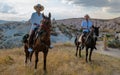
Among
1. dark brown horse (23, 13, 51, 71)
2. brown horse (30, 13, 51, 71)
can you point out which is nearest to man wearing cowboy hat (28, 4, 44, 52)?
dark brown horse (23, 13, 51, 71)

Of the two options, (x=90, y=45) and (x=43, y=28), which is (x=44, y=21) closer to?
(x=43, y=28)

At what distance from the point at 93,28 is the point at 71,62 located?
242 cm

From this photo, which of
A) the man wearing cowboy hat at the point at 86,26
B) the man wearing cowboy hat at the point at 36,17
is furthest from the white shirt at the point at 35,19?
the man wearing cowboy hat at the point at 86,26

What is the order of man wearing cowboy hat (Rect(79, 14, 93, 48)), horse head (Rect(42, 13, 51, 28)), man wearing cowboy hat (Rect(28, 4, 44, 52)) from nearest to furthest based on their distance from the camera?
horse head (Rect(42, 13, 51, 28)) → man wearing cowboy hat (Rect(28, 4, 44, 52)) → man wearing cowboy hat (Rect(79, 14, 93, 48))

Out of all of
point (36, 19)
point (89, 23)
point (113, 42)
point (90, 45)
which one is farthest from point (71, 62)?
point (113, 42)

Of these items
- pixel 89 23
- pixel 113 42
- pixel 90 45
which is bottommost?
pixel 113 42

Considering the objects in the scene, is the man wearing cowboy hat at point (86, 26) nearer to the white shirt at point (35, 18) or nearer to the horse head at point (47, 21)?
the white shirt at point (35, 18)

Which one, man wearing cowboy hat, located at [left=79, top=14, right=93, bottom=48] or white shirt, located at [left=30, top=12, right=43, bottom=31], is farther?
man wearing cowboy hat, located at [left=79, top=14, right=93, bottom=48]

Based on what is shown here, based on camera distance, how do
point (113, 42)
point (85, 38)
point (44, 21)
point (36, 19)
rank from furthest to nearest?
point (113, 42) < point (85, 38) < point (36, 19) < point (44, 21)

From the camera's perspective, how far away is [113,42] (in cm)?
3275

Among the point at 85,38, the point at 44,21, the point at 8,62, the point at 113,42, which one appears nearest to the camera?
the point at 44,21

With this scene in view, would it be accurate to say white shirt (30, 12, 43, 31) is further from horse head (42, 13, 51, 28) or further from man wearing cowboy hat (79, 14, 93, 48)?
man wearing cowboy hat (79, 14, 93, 48)

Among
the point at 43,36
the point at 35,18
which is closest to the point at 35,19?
the point at 35,18

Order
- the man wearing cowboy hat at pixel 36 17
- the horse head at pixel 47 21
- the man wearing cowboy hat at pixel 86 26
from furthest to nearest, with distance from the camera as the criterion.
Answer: the man wearing cowboy hat at pixel 86 26 → the man wearing cowboy hat at pixel 36 17 → the horse head at pixel 47 21
